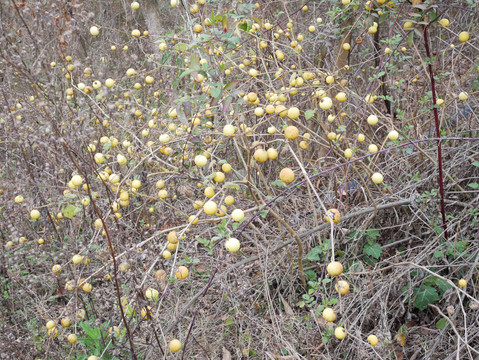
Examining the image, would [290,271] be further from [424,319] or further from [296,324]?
[424,319]

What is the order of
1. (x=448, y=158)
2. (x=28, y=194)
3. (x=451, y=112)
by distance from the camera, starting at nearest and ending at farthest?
(x=448, y=158)
(x=28, y=194)
(x=451, y=112)

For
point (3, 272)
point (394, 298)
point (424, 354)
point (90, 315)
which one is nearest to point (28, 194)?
point (3, 272)

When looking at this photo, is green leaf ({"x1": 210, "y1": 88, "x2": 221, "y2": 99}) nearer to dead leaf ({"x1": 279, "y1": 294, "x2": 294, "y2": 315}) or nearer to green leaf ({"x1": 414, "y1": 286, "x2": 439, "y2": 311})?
dead leaf ({"x1": 279, "y1": 294, "x2": 294, "y2": 315})

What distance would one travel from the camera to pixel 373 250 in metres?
2.31

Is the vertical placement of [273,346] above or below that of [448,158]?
below

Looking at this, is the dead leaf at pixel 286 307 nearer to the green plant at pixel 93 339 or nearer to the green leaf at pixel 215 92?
the green plant at pixel 93 339

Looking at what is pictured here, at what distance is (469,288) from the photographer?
1994 mm

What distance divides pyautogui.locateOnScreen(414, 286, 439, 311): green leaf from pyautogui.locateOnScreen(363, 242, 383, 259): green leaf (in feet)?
1.04

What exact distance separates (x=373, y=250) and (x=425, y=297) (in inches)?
15.6

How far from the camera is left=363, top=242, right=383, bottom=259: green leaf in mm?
2286

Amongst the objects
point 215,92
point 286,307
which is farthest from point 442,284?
point 215,92

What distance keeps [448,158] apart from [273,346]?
1.80m

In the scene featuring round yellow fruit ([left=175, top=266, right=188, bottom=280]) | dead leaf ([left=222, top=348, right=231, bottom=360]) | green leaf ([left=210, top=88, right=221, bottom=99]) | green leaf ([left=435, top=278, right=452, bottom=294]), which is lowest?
green leaf ([left=435, top=278, right=452, bottom=294])

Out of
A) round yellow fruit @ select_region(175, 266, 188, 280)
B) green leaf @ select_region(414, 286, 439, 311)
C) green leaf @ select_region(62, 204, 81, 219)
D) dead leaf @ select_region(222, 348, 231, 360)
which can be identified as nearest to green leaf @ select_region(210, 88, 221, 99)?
round yellow fruit @ select_region(175, 266, 188, 280)
